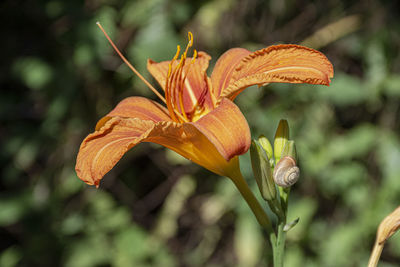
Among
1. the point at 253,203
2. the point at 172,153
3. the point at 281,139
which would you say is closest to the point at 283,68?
the point at 281,139

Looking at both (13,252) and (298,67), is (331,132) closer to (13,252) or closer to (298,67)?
(298,67)

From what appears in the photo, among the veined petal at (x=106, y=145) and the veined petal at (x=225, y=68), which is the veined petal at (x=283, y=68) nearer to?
the veined petal at (x=225, y=68)

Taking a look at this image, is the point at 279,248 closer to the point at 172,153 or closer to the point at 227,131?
the point at 227,131

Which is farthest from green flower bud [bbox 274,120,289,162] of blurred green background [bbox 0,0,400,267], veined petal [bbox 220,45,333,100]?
blurred green background [bbox 0,0,400,267]

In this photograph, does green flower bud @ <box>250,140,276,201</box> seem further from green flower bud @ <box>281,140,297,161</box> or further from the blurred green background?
the blurred green background

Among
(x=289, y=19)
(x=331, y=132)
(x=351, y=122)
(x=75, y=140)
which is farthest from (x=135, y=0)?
(x=351, y=122)

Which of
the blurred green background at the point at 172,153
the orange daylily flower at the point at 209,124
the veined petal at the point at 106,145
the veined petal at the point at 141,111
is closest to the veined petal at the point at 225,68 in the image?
the orange daylily flower at the point at 209,124
